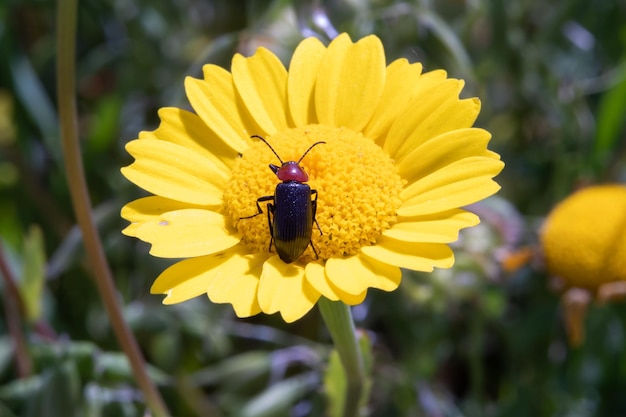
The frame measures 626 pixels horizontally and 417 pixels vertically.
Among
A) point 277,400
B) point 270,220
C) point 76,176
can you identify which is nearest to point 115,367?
point 277,400

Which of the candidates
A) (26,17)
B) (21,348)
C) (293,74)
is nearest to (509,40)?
(293,74)

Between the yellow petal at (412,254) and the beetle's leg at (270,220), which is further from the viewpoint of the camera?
the beetle's leg at (270,220)

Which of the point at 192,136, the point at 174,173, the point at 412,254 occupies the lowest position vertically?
the point at 412,254

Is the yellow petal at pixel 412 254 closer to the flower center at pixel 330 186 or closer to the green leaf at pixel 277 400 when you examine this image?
the flower center at pixel 330 186

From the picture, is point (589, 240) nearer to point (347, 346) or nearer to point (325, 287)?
point (347, 346)

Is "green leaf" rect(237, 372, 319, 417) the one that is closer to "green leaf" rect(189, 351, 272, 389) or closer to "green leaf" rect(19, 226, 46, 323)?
"green leaf" rect(189, 351, 272, 389)

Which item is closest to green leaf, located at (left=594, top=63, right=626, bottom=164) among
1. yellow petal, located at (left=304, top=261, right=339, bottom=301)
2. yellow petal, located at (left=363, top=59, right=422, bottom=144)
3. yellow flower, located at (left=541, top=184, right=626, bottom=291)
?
yellow flower, located at (left=541, top=184, right=626, bottom=291)

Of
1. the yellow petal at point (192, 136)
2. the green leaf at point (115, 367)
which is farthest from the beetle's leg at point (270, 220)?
the green leaf at point (115, 367)
